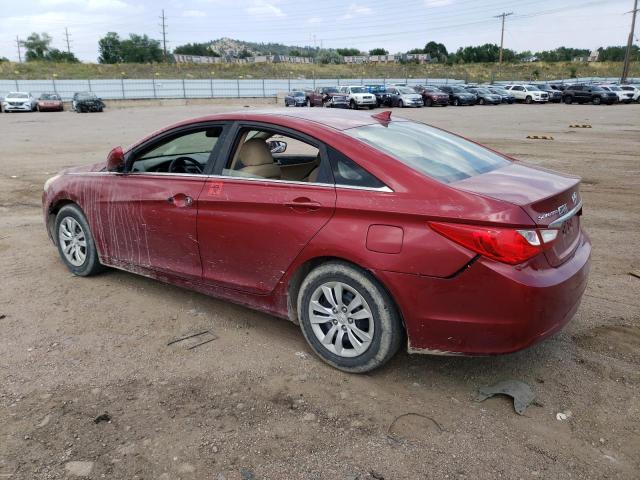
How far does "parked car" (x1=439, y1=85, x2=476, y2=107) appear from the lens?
4484cm

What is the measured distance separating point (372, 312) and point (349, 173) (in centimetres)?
85

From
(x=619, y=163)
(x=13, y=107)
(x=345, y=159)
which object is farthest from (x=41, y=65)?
(x=345, y=159)

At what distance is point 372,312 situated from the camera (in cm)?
325

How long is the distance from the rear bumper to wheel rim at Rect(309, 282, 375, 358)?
27 centimetres

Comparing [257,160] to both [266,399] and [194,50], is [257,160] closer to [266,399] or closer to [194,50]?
Result: [266,399]

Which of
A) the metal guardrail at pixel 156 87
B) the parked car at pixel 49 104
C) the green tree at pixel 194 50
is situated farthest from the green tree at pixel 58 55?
the parked car at pixel 49 104

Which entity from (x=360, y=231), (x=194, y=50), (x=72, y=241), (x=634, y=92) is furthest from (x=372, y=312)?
(x=194, y=50)

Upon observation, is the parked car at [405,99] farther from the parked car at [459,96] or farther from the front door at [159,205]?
the front door at [159,205]

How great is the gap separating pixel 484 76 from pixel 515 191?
94.4m

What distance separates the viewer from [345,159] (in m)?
3.42

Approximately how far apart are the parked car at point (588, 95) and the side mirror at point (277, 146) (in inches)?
1708

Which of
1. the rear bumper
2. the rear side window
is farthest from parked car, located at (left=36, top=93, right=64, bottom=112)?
the rear bumper

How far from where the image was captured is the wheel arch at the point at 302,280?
320 centimetres

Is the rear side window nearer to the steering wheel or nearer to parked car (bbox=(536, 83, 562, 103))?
the steering wheel
